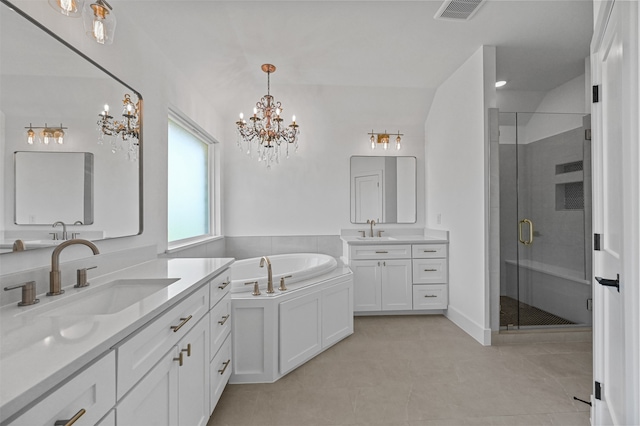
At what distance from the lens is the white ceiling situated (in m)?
2.29

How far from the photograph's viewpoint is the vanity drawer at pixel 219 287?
5.67 feet

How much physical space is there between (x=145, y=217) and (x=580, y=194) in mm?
3602

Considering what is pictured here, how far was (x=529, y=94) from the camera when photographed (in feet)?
12.9

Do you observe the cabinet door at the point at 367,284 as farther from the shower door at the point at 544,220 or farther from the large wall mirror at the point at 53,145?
the large wall mirror at the point at 53,145

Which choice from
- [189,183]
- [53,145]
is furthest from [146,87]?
[189,183]

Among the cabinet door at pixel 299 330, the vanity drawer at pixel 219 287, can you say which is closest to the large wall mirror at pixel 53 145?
the vanity drawer at pixel 219 287

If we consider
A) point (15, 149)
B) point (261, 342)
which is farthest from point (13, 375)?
point (261, 342)

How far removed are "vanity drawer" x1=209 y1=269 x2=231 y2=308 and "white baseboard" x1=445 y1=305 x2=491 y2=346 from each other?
2277mm

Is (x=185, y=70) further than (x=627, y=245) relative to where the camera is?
Yes

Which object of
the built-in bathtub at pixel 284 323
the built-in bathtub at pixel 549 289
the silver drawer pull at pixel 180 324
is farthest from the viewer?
the built-in bathtub at pixel 549 289

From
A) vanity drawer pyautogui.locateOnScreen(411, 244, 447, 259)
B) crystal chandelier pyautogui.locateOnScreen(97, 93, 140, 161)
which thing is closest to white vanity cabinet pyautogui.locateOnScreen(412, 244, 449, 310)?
vanity drawer pyautogui.locateOnScreen(411, 244, 447, 259)

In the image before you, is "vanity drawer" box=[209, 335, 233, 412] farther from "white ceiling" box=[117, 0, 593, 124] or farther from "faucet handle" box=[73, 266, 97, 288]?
"white ceiling" box=[117, 0, 593, 124]

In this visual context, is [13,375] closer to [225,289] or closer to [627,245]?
[225,289]

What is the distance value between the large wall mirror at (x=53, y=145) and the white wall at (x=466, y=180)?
111 inches
